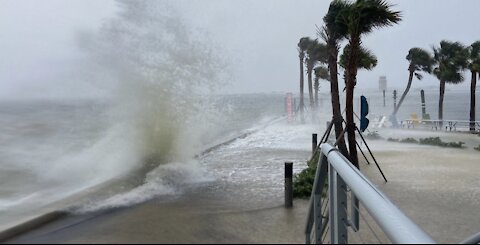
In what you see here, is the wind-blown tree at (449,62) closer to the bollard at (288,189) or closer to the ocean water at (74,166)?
the ocean water at (74,166)

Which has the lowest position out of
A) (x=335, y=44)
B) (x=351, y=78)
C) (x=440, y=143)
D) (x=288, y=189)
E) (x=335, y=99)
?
(x=440, y=143)

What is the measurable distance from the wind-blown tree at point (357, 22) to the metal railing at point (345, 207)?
7975mm

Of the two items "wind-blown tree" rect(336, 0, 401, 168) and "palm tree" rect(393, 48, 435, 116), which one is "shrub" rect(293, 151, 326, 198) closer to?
"wind-blown tree" rect(336, 0, 401, 168)

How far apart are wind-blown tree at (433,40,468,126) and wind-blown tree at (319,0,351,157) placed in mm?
21393

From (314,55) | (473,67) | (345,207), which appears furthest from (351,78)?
(314,55)

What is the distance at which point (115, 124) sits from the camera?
1495cm

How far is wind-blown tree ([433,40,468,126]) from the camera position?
31312 millimetres

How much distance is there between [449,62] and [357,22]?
25.2m

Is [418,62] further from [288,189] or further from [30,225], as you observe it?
[30,225]

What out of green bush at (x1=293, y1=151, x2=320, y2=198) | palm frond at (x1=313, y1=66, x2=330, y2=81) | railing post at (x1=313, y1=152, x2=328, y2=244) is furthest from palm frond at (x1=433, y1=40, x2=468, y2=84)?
railing post at (x1=313, y1=152, x2=328, y2=244)

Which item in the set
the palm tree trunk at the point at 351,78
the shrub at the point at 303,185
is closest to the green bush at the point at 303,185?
the shrub at the point at 303,185

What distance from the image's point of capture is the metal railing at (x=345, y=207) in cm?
157

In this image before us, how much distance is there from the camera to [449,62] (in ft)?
107

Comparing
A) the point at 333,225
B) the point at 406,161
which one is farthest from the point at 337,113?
the point at 333,225
